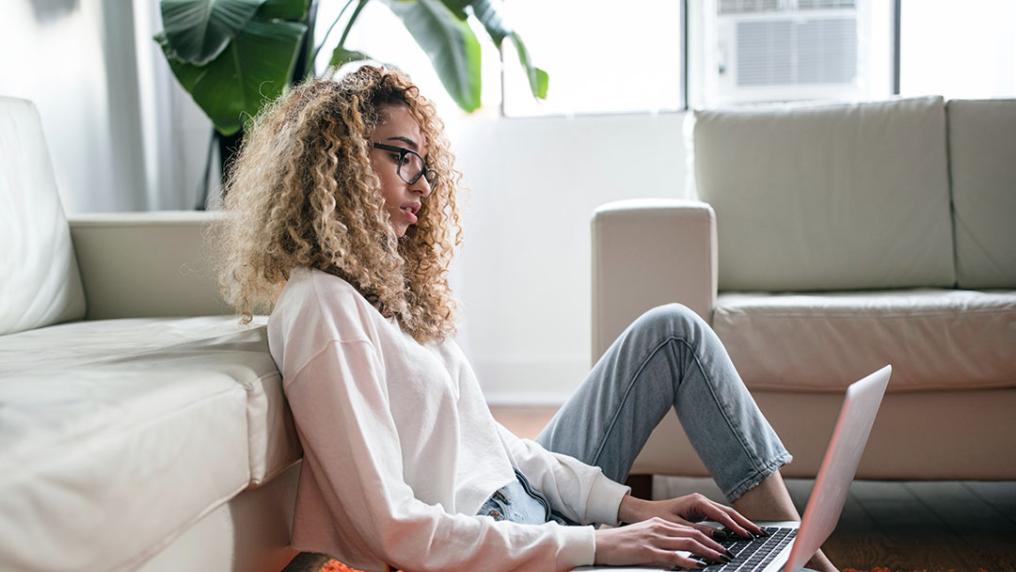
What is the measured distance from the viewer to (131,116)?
130 inches

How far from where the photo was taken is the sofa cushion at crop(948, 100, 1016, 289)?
255cm

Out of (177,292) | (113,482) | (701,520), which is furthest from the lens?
(177,292)

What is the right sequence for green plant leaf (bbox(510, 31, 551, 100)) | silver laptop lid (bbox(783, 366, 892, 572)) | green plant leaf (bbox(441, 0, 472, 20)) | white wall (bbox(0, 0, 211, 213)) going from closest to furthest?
silver laptop lid (bbox(783, 366, 892, 572)) < white wall (bbox(0, 0, 211, 213)) < green plant leaf (bbox(441, 0, 472, 20)) < green plant leaf (bbox(510, 31, 551, 100))

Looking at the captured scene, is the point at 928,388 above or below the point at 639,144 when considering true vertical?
below

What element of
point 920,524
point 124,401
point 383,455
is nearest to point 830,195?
point 920,524

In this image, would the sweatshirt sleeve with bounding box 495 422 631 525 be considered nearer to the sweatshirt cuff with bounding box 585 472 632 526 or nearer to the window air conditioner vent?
the sweatshirt cuff with bounding box 585 472 632 526

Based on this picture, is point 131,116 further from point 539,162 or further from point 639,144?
point 639,144

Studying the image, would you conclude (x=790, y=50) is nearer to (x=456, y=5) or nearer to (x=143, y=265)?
(x=456, y=5)

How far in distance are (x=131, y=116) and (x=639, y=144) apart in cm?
165

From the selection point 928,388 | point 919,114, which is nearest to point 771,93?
point 919,114

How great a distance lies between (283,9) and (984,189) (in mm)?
1844

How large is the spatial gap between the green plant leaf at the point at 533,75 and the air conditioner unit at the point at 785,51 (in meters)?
0.77

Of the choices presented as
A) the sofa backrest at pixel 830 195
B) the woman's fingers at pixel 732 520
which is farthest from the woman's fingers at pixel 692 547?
the sofa backrest at pixel 830 195

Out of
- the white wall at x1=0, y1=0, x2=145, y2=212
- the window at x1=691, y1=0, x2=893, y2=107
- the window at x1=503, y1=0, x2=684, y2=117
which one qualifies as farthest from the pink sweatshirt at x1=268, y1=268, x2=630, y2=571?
the window at x1=691, y1=0, x2=893, y2=107
